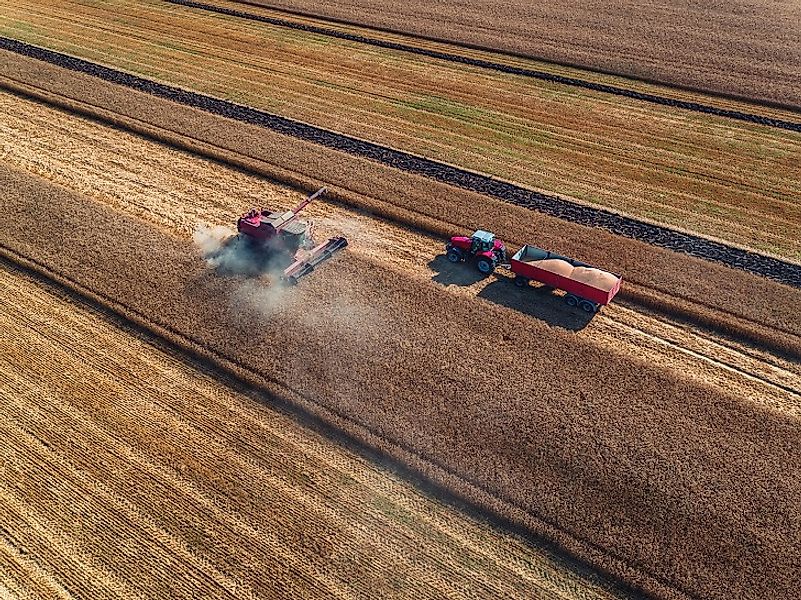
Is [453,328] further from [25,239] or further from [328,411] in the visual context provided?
[25,239]

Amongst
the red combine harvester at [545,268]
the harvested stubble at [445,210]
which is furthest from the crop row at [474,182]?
A: the red combine harvester at [545,268]

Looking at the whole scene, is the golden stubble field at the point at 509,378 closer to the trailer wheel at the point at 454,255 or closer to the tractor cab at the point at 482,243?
the trailer wheel at the point at 454,255

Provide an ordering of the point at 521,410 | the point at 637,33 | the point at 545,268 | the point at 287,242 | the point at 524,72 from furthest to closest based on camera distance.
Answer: the point at 637,33 < the point at 524,72 < the point at 287,242 < the point at 545,268 < the point at 521,410

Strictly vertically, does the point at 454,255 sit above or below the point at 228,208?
above

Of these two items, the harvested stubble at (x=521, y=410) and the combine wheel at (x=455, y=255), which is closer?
the harvested stubble at (x=521, y=410)

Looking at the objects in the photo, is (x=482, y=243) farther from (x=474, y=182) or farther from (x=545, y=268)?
(x=474, y=182)

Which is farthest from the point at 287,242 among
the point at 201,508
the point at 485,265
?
the point at 201,508
